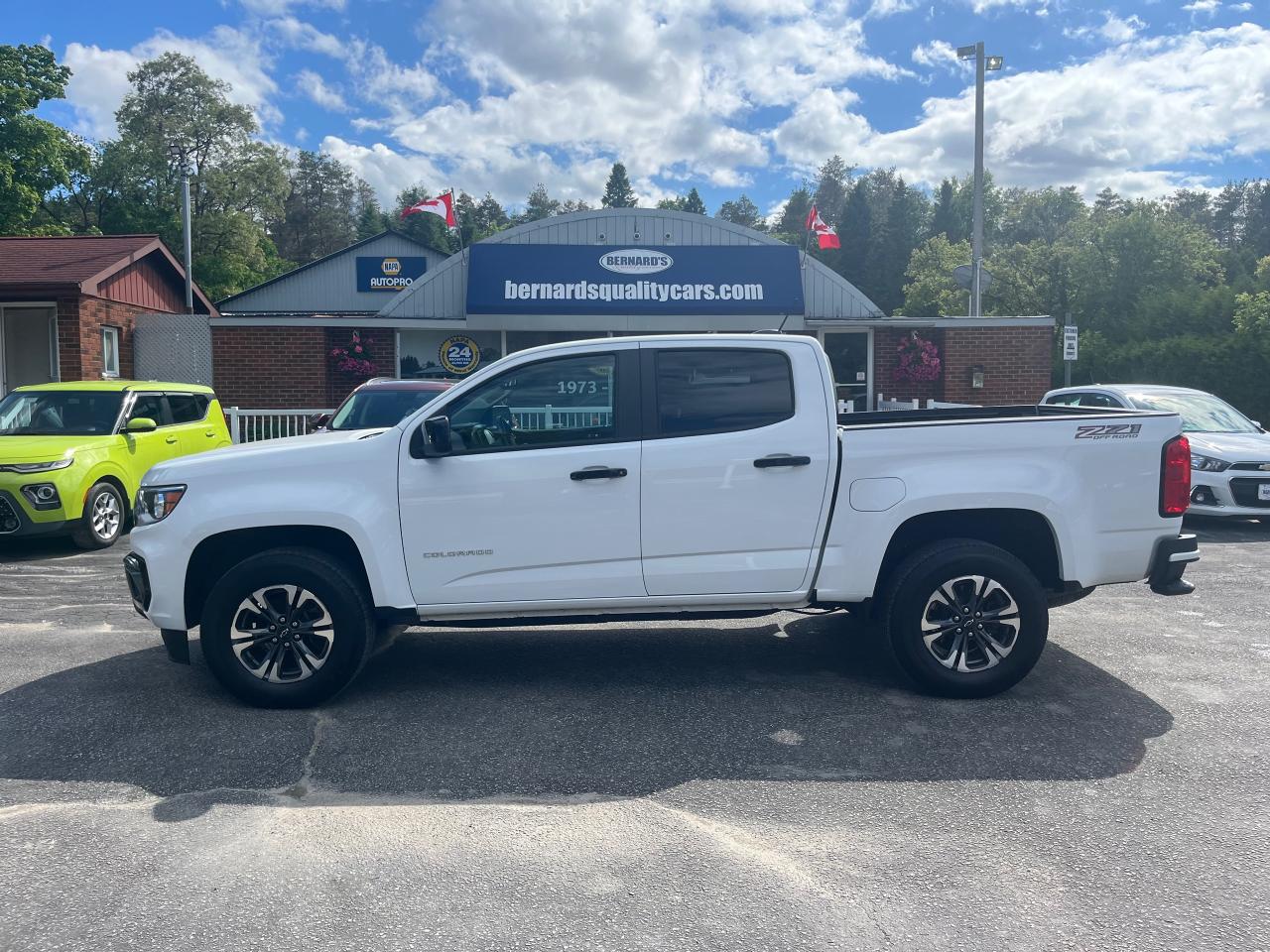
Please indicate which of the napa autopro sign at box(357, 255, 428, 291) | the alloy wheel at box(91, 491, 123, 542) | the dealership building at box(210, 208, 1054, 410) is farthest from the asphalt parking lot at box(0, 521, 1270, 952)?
the napa autopro sign at box(357, 255, 428, 291)

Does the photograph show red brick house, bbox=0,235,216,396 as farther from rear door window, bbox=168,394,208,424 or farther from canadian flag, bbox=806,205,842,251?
canadian flag, bbox=806,205,842,251

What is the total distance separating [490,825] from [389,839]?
0.37 m

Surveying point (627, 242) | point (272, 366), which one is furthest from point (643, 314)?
point (272, 366)

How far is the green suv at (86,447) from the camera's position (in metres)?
9.23

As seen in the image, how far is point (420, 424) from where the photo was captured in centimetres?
502

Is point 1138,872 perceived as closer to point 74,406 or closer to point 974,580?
point 974,580

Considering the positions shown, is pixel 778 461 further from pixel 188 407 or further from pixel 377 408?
pixel 188 407

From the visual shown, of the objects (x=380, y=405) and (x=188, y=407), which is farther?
(x=188, y=407)

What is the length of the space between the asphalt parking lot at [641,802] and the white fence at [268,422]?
30.4 ft

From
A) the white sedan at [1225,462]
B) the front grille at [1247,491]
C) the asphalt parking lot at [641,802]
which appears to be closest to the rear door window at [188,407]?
the asphalt parking lot at [641,802]

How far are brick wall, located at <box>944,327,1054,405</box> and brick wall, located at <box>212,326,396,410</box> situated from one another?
11.0m

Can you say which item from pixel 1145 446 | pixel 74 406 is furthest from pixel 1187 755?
pixel 74 406

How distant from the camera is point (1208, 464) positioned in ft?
34.7

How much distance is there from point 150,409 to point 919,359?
13136mm
